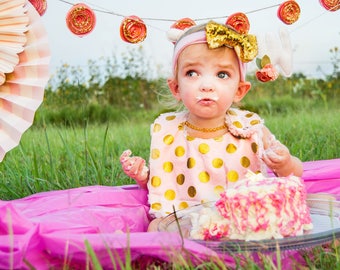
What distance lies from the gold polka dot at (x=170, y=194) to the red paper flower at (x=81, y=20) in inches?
26.0

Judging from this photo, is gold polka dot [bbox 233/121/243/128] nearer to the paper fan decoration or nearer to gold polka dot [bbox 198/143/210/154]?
gold polka dot [bbox 198/143/210/154]

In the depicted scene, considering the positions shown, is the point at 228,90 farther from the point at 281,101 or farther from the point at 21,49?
the point at 281,101

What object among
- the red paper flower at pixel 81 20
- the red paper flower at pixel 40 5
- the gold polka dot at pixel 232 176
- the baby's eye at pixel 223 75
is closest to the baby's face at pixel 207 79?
the baby's eye at pixel 223 75

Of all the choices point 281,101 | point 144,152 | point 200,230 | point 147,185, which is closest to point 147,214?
point 147,185

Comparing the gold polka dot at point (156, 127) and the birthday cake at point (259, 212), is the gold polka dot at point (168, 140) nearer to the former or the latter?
the gold polka dot at point (156, 127)

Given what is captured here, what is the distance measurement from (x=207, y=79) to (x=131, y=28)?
459 millimetres

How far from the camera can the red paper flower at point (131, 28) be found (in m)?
2.40

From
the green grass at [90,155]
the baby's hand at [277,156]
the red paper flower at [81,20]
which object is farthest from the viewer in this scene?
the green grass at [90,155]

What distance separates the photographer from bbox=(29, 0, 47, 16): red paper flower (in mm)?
2299

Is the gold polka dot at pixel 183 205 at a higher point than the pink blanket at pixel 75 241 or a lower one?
lower

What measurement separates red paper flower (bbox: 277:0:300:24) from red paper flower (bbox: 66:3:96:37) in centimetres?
73

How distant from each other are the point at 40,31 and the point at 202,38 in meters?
0.55

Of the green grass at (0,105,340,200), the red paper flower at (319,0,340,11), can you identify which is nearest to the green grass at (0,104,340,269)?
the green grass at (0,105,340,200)

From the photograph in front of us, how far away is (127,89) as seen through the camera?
289 inches
